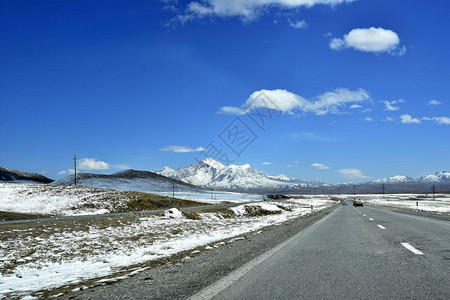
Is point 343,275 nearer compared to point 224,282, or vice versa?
point 224,282

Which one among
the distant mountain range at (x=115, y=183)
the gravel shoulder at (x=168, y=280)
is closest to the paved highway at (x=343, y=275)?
the gravel shoulder at (x=168, y=280)

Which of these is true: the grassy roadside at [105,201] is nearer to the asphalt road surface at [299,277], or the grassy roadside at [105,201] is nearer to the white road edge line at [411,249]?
the asphalt road surface at [299,277]

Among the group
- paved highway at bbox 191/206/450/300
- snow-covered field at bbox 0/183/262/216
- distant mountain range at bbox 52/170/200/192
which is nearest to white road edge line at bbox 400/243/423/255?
paved highway at bbox 191/206/450/300

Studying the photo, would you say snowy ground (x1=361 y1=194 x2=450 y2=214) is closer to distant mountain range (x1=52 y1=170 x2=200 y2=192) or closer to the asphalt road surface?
the asphalt road surface

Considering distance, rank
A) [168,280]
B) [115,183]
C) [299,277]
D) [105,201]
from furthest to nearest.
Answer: [115,183]
[105,201]
[168,280]
[299,277]

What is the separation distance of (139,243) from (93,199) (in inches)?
1770

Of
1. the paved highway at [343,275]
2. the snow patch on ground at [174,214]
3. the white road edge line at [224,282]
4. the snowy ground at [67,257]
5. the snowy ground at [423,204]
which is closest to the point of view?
the paved highway at [343,275]

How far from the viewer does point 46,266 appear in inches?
375

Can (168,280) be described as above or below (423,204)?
above

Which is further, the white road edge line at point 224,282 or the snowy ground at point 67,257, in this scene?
the snowy ground at point 67,257

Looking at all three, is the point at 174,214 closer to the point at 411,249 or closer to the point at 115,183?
the point at 411,249

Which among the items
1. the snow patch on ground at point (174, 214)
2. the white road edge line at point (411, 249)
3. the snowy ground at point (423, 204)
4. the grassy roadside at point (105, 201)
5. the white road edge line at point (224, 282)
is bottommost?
the snowy ground at point (423, 204)

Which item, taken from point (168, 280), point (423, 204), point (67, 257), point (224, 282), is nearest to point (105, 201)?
point (67, 257)

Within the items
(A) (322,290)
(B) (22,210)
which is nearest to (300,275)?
(A) (322,290)
